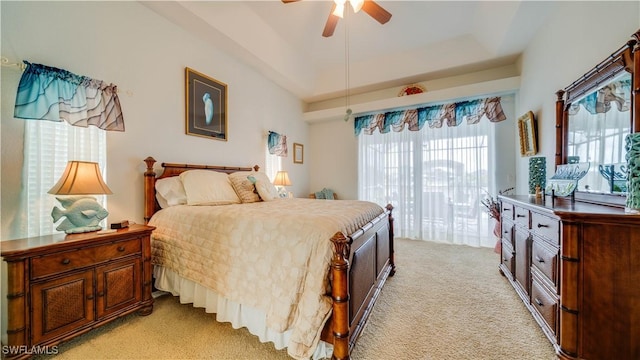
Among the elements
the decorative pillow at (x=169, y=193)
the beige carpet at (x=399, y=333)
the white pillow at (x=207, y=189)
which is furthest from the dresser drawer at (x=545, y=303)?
the decorative pillow at (x=169, y=193)

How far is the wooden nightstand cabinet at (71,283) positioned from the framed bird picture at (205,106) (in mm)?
1481

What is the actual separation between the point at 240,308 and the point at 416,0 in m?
3.81

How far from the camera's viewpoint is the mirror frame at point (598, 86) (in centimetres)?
142

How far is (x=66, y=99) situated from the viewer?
1.82 meters

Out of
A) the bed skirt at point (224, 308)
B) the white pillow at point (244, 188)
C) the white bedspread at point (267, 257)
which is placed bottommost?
the bed skirt at point (224, 308)

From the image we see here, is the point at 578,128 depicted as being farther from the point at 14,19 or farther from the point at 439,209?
the point at 14,19

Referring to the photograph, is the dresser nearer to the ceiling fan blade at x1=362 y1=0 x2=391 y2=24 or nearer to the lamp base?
the ceiling fan blade at x1=362 y1=0 x2=391 y2=24

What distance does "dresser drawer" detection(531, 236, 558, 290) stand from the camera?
4.74ft

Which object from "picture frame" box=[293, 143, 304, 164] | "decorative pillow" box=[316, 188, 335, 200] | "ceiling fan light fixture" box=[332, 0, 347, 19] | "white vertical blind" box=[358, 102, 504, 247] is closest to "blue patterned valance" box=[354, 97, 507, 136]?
"white vertical blind" box=[358, 102, 504, 247]

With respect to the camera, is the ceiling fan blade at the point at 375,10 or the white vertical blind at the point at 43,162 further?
the ceiling fan blade at the point at 375,10

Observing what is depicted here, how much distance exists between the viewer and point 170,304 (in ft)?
6.97

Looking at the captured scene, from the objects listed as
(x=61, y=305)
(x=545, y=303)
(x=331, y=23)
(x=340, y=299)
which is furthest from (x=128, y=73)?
(x=545, y=303)

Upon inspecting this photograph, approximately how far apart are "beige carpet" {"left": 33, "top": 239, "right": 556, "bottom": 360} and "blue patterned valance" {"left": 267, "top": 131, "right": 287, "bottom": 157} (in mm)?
2557

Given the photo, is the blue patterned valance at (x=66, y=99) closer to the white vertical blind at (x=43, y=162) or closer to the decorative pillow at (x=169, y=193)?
the white vertical blind at (x=43, y=162)
